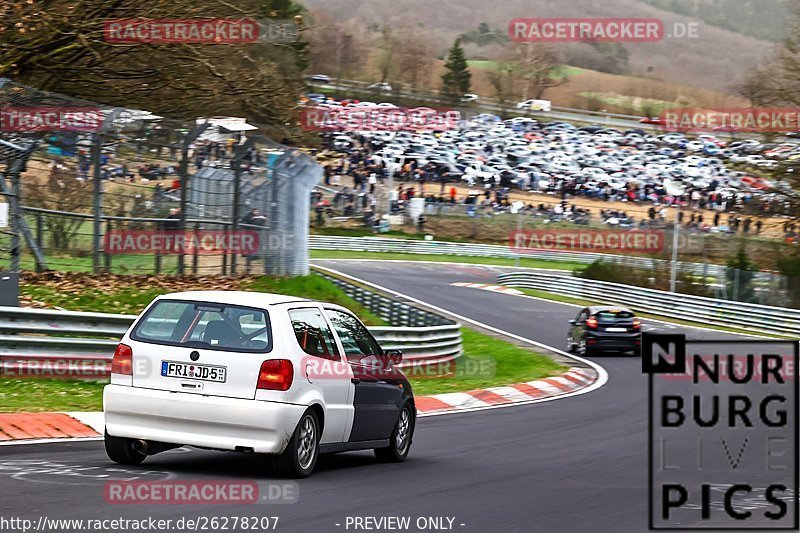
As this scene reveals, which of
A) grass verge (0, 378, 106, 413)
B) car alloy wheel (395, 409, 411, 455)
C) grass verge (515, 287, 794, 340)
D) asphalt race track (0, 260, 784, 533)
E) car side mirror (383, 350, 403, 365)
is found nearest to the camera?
asphalt race track (0, 260, 784, 533)

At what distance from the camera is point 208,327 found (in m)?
8.68

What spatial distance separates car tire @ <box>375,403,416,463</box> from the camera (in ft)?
34.3

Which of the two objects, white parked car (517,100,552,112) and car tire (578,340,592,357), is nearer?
car tire (578,340,592,357)

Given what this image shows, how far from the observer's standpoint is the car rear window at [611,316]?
1085 inches

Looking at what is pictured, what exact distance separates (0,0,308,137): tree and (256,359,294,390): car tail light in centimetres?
1145

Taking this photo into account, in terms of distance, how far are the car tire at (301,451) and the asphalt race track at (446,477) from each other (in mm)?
133

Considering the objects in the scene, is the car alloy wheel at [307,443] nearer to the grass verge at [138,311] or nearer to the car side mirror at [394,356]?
the car side mirror at [394,356]

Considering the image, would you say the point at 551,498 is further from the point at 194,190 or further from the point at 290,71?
the point at 290,71

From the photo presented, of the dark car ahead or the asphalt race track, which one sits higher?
the asphalt race track

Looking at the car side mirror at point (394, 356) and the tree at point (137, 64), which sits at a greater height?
the tree at point (137, 64)

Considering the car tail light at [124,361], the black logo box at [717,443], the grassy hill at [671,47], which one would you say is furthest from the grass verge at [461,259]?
the grassy hill at [671,47]

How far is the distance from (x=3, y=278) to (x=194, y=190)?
15.1 feet

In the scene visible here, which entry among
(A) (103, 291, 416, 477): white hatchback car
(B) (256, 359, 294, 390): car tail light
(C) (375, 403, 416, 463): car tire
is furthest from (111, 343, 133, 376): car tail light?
(C) (375, 403, 416, 463): car tire

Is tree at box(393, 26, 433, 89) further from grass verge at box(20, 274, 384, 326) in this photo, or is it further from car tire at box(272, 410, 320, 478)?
A: car tire at box(272, 410, 320, 478)
